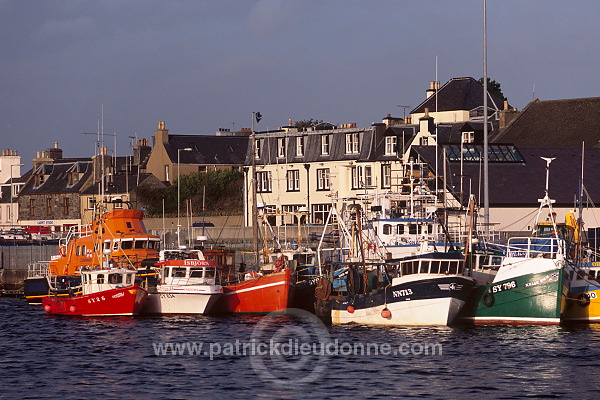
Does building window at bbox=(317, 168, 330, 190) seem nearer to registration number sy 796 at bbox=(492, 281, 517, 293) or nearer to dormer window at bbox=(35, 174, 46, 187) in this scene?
dormer window at bbox=(35, 174, 46, 187)

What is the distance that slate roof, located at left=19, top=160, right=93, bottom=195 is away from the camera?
120 metres

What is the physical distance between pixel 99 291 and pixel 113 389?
20817 mm

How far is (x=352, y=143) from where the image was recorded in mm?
94375

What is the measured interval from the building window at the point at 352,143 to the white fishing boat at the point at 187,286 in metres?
42.6

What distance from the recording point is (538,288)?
1761 inches

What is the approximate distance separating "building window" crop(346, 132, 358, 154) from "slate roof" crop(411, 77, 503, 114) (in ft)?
63.1

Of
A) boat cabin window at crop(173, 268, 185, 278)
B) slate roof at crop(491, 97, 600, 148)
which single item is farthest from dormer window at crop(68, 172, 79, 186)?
boat cabin window at crop(173, 268, 185, 278)

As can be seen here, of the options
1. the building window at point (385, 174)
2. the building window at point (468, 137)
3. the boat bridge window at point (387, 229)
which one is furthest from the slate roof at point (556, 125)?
the boat bridge window at point (387, 229)

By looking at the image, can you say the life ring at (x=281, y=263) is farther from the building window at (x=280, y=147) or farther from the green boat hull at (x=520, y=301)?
the building window at (x=280, y=147)

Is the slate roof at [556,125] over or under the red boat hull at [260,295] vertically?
over

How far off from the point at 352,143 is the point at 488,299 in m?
49.4

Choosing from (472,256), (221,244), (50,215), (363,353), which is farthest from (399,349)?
(50,215)

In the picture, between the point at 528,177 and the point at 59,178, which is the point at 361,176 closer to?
the point at 528,177

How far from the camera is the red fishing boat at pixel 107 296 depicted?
5216cm
